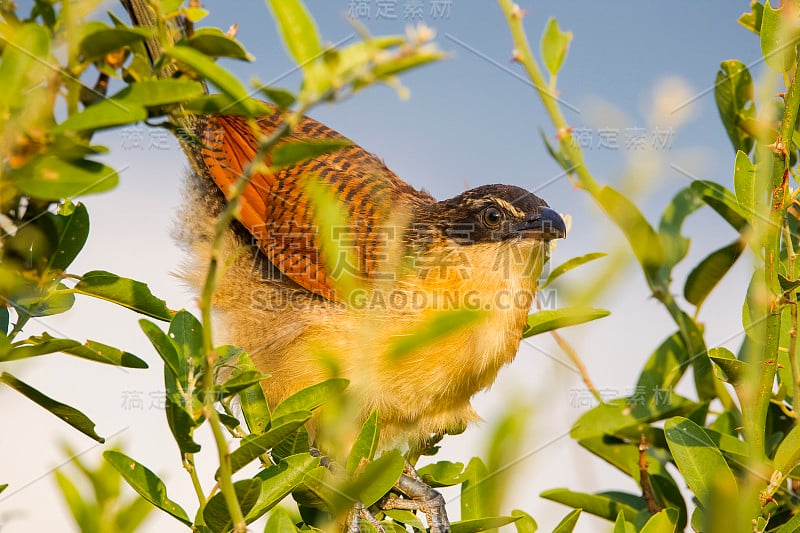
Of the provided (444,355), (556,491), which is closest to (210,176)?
(444,355)

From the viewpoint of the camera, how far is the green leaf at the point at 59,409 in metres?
1.57

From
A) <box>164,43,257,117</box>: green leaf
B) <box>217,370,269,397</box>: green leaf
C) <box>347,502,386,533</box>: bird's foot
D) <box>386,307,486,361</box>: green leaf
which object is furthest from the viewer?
<box>347,502,386,533</box>: bird's foot

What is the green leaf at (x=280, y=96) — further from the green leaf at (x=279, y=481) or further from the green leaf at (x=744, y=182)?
the green leaf at (x=744, y=182)

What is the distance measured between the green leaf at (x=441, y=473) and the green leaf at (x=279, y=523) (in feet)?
4.29

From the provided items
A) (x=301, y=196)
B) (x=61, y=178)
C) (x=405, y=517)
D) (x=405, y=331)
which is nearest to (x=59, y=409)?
(x=61, y=178)

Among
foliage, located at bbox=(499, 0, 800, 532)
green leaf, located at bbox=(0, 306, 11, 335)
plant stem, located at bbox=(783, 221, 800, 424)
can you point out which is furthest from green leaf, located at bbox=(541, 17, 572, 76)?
green leaf, located at bbox=(0, 306, 11, 335)

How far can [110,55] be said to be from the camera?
125 cm

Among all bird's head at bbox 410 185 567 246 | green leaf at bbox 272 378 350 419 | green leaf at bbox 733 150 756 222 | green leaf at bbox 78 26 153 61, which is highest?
bird's head at bbox 410 185 567 246

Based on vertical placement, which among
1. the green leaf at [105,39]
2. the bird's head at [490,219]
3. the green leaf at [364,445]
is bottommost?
the green leaf at [364,445]

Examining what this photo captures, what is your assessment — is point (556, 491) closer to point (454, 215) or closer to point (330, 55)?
point (454, 215)

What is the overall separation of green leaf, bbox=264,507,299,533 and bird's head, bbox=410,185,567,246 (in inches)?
100.0

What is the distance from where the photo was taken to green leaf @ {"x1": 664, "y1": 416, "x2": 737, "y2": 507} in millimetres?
1882

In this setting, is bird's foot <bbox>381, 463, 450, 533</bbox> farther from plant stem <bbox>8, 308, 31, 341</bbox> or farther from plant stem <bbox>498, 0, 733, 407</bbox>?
plant stem <bbox>8, 308, 31, 341</bbox>

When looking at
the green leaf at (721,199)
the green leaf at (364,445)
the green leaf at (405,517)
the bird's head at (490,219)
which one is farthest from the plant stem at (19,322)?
the bird's head at (490,219)
